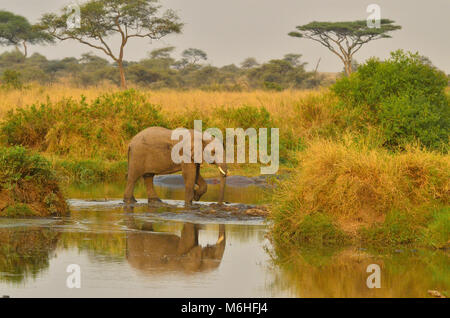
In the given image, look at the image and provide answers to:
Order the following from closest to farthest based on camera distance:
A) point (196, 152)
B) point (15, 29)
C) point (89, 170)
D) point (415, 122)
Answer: point (196, 152) < point (415, 122) < point (89, 170) < point (15, 29)

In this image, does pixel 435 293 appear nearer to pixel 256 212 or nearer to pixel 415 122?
pixel 256 212

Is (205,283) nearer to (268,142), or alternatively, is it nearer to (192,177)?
(192,177)

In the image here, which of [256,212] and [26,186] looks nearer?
[26,186]

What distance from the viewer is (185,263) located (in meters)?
8.69

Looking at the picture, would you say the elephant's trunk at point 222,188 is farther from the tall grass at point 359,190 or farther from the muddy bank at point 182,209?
the tall grass at point 359,190

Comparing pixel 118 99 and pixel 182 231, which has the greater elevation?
pixel 118 99

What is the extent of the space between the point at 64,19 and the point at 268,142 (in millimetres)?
21031

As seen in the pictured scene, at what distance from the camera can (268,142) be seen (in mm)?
21875

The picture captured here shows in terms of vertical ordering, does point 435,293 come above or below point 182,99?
below

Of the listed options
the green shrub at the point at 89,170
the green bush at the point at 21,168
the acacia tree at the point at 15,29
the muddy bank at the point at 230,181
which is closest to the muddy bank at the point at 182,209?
the green bush at the point at 21,168

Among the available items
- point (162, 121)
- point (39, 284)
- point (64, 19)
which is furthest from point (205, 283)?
point (64, 19)

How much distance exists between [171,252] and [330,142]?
3.08 meters

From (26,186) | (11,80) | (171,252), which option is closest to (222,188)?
(26,186)

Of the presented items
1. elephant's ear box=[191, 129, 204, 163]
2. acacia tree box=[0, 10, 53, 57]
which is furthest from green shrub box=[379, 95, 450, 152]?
acacia tree box=[0, 10, 53, 57]
